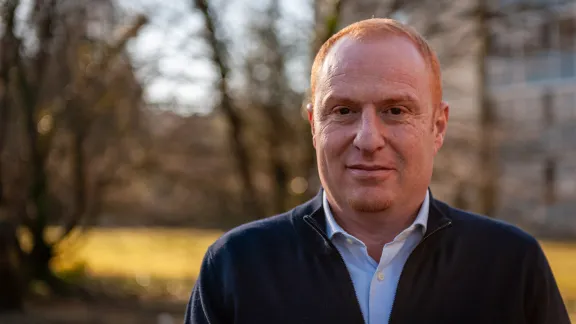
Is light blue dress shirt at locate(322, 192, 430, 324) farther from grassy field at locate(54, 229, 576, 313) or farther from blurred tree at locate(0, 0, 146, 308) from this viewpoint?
grassy field at locate(54, 229, 576, 313)

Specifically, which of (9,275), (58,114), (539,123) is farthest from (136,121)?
(539,123)

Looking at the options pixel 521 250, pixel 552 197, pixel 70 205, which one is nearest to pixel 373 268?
pixel 521 250

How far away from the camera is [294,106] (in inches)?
405

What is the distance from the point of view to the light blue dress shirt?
7.13ft

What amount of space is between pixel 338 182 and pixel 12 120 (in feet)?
28.0

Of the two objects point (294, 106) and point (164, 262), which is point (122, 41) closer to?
point (294, 106)

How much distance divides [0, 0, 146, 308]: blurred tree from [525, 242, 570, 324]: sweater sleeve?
7.73 meters

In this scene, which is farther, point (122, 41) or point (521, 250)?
point (122, 41)

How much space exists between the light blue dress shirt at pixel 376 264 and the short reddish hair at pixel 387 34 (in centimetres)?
37

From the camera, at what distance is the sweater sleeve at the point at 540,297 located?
219 centimetres

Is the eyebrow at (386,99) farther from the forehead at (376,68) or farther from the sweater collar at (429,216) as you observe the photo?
the sweater collar at (429,216)

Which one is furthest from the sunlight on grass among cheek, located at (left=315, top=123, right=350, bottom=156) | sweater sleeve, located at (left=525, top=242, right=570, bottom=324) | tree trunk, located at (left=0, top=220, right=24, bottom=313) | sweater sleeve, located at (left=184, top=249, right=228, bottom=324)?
sweater sleeve, located at (left=525, top=242, right=570, bottom=324)

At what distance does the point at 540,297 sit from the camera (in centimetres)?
219

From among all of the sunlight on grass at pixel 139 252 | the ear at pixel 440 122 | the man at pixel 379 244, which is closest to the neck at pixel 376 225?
the man at pixel 379 244
